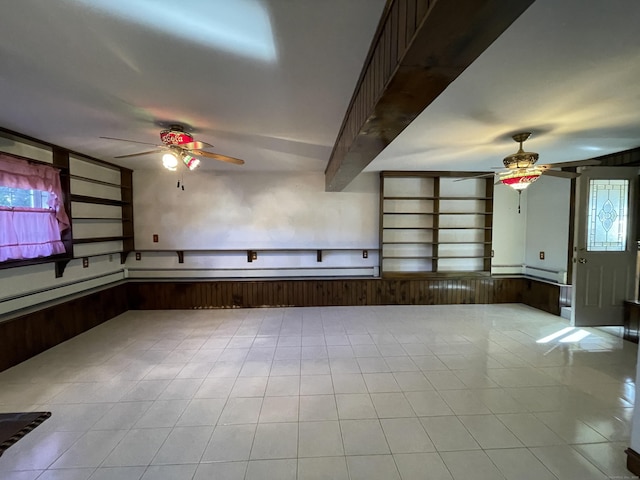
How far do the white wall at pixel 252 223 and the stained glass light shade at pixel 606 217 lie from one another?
3.06 metres

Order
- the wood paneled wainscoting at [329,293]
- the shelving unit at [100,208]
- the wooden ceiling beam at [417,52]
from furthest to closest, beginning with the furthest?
the wood paneled wainscoting at [329,293] → the shelving unit at [100,208] → the wooden ceiling beam at [417,52]

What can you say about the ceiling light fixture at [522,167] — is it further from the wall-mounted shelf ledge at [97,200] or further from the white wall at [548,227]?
the wall-mounted shelf ledge at [97,200]

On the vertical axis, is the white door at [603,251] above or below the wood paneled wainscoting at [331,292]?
above

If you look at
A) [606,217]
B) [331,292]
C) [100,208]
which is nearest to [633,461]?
[606,217]

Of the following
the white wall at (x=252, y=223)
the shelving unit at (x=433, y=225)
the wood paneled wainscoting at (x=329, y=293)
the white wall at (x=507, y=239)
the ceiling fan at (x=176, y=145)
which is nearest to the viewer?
the ceiling fan at (x=176, y=145)

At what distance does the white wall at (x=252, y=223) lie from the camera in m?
5.05

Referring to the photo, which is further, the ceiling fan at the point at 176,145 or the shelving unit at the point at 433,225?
the shelving unit at the point at 433,225

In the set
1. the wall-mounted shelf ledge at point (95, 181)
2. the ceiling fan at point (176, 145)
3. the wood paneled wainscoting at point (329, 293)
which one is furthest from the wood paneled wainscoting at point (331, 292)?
Result: the ceiling fan at point (176, 145)

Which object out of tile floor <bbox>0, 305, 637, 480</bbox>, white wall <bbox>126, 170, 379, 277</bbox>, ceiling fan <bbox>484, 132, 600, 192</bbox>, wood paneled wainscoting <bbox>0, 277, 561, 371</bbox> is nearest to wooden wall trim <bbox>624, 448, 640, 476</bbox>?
tile floor <bbox>0, 305, 637, 480</bbox>

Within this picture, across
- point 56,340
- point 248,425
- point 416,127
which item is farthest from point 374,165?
point 56,340

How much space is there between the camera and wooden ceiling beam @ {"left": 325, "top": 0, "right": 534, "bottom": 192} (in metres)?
0.87

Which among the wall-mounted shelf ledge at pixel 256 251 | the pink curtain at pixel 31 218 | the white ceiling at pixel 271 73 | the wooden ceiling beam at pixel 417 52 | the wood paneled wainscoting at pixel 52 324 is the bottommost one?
the wood paneled wainscoting at pixel 52 324

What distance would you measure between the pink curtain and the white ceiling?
1.33 ft

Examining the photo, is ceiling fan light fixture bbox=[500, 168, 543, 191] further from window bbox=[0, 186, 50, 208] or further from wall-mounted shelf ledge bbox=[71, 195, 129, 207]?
wall-mounted shelf ledge bbox=[71, 195, 129, 207]
